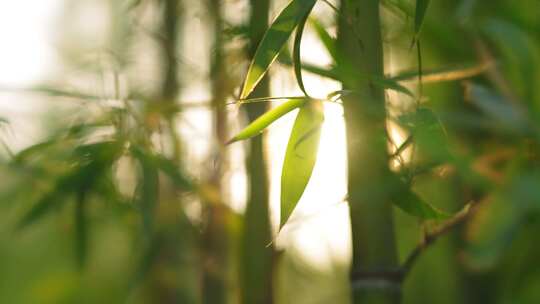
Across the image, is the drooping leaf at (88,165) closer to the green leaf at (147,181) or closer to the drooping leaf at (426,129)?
the green leaf at (147,181)

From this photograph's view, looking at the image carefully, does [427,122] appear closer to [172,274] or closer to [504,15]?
[504,15]

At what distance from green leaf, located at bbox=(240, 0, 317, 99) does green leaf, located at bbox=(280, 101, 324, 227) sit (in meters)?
0.10

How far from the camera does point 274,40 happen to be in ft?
2.13

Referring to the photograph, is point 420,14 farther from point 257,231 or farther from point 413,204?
point 257,231

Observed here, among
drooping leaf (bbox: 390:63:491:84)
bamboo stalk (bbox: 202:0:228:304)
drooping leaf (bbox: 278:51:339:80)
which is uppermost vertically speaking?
drooping leaf (bbox: 278:51:339:80)

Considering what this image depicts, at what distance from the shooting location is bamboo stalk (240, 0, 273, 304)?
97 cm

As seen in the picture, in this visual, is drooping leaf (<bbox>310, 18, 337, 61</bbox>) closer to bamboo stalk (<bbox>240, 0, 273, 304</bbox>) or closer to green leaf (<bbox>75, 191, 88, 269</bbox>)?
bamboo stalk (<bbox>240, 0, 273, 304</bbox>)

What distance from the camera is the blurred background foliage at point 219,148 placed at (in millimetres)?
957

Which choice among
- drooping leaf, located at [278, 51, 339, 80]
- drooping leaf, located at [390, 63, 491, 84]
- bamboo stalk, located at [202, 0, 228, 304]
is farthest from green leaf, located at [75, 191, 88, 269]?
drooping leaf, located at [390, 63, 491, 84]

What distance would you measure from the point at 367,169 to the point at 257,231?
24cm

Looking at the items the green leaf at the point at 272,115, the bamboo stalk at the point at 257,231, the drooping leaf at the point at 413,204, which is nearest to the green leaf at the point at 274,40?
the green leaf at the point at 272,115

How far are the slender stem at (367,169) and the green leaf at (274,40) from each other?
0.10 m

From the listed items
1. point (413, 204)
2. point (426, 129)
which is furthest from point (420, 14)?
point (413, 204)

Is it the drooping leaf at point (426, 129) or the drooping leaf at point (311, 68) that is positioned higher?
the drooping leaf at point (311, 68)
